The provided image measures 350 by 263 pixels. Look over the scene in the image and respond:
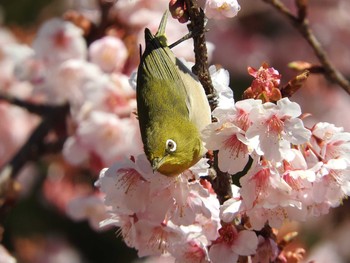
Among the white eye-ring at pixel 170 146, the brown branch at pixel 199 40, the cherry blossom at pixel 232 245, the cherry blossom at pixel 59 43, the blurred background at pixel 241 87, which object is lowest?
the blurred background at pixel 241 87

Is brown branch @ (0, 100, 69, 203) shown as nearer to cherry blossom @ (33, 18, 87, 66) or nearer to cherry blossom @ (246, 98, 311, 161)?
cherry blossom @ (33, 18, 87, 66)

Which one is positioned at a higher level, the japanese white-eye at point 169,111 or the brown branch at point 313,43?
the japanese white-eye at point 169,111

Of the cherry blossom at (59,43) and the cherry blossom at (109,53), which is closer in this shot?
the cherry blossom at (109,53)

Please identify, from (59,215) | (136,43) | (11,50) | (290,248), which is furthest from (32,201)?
(290,248)

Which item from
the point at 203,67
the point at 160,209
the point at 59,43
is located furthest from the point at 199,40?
the point at 59,43

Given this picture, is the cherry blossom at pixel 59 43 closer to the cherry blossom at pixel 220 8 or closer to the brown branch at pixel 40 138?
the brown branch at pixel 40 138

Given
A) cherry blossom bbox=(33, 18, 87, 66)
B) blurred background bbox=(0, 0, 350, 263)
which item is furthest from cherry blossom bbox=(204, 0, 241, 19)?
blurred background bbox=(0, 0, 350, 263)

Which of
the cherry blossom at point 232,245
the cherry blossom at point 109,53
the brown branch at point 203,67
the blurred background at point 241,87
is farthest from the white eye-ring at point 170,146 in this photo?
the blurred background at point 241,87


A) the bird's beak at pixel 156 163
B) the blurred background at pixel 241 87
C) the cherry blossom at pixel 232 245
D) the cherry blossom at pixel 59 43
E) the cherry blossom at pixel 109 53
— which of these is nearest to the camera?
the bird's beak at pixel 156 163

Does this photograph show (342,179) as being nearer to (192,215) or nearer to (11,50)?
(192,215)
